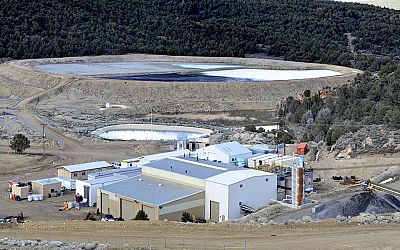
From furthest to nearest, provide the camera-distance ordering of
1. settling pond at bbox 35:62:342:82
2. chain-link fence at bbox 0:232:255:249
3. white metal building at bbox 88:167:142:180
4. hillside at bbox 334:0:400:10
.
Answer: hillside at bbox 334:0:400:10 < settling pond at bbox 35:62:342:82 < white metal building at bbox 88:167:142:180 < chain-link fence at bbox 0:232:255:249

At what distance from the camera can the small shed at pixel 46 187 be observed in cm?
3002

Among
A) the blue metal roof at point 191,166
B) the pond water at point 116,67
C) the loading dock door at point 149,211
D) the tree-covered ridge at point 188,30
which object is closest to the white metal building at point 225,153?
the blue metal roof at point 191,166

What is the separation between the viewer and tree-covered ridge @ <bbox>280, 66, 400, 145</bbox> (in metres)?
37.1

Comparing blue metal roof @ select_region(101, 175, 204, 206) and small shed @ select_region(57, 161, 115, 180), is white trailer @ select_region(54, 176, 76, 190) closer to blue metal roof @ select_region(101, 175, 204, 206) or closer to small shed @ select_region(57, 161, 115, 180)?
small shed @ select_region(57, 161, 115, 180)

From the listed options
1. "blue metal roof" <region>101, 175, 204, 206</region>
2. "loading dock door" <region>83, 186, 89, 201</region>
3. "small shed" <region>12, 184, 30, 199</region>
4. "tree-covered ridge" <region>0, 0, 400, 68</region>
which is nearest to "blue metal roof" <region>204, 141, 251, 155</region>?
"blue metal roof" <region>101, 175, 204, 206</region>

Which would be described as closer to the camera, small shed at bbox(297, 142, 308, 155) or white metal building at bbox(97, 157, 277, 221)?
white metal building at bbox(97, 157, 277, 221)

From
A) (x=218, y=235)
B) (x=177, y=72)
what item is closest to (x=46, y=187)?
(x=218, y=235)

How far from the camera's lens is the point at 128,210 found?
2636 cm

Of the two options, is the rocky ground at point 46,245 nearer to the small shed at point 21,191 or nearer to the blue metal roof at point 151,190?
the blue metal roof at point 151,190

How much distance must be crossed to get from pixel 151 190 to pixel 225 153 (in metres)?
5.77

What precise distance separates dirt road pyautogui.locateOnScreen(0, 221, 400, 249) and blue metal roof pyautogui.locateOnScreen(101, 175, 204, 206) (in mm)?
7077

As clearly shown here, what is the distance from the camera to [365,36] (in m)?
88.3

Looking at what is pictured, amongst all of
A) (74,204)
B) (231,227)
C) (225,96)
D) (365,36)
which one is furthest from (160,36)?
(231,227)

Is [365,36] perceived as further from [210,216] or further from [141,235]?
[141,235]
